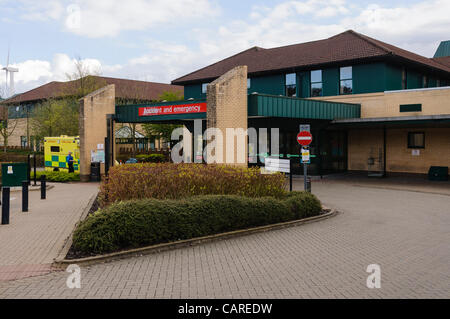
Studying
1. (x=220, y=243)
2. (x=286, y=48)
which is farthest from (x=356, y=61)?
(x=220, y=243)

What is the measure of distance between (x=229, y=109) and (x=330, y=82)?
36.9ft

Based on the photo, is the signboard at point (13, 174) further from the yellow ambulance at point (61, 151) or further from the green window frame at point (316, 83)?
the green window frame at point (316, 83)

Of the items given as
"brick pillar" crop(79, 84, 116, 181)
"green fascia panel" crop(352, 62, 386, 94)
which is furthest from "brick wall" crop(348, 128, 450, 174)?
"brick pillar" crop(79, 84, 116, 181)

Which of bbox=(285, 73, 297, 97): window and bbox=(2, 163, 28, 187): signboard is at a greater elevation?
bbox=(285, 73, 297, 97): window

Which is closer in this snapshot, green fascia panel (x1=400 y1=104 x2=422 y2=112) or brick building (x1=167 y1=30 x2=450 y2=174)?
brick building (x1=167 y1=30 x2=450 y2=174)

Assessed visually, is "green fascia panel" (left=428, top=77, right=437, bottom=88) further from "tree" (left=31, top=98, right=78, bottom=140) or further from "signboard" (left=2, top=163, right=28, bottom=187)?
"tree" (left=31, top=98, right=78, bottom=140)

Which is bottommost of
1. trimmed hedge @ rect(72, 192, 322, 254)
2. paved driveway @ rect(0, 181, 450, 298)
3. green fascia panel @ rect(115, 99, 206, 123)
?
paved driveway @ rect(0, 181, 450, 298)

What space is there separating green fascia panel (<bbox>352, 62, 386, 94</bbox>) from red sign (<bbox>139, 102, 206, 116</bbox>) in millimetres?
10979

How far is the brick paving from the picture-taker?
7.52m

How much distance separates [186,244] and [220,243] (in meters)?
0.77

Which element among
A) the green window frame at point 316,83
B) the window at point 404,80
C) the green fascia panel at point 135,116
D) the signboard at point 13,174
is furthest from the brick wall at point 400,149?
the signboard at point 13,174

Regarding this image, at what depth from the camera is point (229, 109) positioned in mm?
18359

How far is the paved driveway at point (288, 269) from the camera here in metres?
6.27
